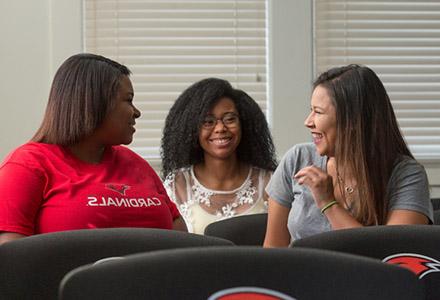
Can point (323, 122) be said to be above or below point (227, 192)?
above

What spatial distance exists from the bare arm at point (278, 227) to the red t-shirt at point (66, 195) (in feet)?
1.45

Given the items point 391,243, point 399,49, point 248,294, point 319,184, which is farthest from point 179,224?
point 399,49

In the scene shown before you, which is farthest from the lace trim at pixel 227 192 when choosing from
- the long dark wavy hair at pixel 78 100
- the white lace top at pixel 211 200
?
the long dark wavy hair at pixel 78 100

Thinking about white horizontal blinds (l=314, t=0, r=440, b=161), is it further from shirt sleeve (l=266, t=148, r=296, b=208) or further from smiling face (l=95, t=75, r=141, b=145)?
smiling face (l=95, t=75, r=141, b=145)

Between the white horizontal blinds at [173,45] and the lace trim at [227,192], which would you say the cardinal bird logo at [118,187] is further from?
the white horizontal blinds at [173,45]

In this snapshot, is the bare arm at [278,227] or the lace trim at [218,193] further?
the lace trim at [218,193]

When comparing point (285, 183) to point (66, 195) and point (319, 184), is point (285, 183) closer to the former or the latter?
point (319, 184)

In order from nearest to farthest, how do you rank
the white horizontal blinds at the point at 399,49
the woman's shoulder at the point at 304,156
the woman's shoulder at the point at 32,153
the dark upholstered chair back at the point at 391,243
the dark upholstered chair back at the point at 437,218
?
the dark upholstered chair back at the point at 391,243 < the woman's shoulder at the point at 32,153 < the woman's shoulder at the point at 304,156 < the dark upholstered chair back at the point at 437,218 < the white horizontal blinds at the point at 399,49

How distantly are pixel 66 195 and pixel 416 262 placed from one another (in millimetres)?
1260

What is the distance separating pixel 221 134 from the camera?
13.9 ft

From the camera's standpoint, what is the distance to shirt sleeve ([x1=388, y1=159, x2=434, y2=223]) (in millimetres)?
2920

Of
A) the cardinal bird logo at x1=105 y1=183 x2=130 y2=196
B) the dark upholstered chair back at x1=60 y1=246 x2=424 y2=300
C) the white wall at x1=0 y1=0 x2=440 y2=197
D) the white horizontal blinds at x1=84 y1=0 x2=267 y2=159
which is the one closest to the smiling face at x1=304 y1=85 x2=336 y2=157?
the cardinal bird logo at x1=105 y1=183 x2=130 y2=196

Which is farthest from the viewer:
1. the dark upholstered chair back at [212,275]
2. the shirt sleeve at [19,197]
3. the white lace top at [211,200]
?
the white lace top at [211,200]

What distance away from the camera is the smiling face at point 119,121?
2.99m
